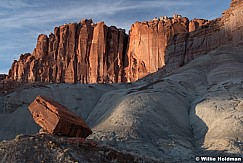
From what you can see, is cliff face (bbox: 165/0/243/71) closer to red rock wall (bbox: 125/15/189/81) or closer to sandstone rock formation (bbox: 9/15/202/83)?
red rock wall (bbox: 125/15/189/81)

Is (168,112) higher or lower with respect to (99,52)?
lower

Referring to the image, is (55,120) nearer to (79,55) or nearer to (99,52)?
(99,52)

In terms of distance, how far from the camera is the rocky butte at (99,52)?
72875mm

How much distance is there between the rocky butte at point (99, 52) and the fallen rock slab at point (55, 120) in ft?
183

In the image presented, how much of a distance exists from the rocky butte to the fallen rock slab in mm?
55797

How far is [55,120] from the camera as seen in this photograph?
10922 millimetres

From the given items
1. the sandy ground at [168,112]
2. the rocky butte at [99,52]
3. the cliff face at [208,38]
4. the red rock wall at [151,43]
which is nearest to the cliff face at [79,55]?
the rocky butte at [99,52]

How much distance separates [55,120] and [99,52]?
7107 cm

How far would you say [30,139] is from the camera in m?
9.57

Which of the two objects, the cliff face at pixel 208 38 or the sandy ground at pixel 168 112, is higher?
the cliff face at pixel 208 38

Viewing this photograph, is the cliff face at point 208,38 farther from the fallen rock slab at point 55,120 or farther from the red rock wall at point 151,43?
the fallen rock slab at point 55,120

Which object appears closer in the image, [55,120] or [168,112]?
[55,120]

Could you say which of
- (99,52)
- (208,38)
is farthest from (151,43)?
(208,38)

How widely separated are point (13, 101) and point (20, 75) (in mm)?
61045
